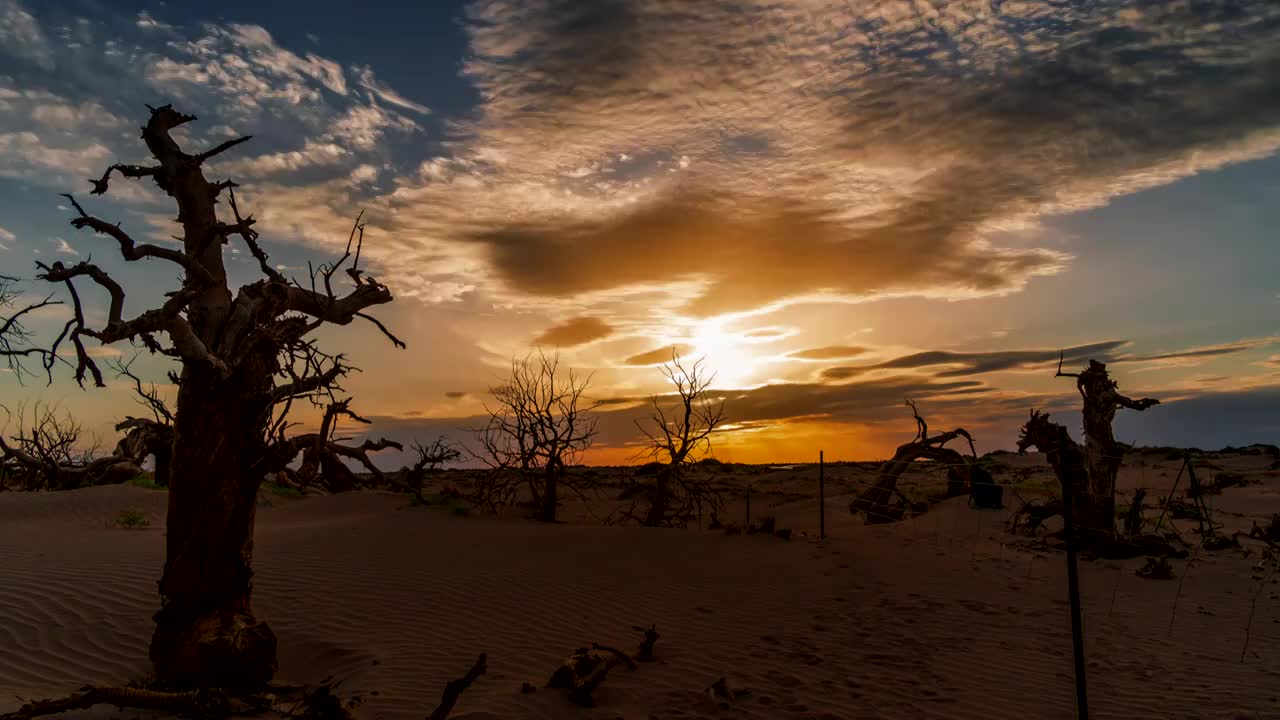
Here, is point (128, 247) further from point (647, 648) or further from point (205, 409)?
point (647, 648)

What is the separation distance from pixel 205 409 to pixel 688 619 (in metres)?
5.63

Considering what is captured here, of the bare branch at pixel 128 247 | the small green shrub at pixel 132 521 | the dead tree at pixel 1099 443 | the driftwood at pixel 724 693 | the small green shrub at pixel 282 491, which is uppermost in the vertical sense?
the bare branch at pixel 128 247

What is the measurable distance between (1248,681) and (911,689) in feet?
11.0

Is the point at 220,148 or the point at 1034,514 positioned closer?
the point at 220,148

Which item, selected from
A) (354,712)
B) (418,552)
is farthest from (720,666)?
(418,552)

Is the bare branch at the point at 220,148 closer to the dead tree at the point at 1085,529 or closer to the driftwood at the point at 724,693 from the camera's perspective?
the driftwood at the point at 724,693

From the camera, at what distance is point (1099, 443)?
13.3m

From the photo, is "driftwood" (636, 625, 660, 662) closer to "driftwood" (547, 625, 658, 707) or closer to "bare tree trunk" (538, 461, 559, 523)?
"driftwood" (547, 625, 658, 707)

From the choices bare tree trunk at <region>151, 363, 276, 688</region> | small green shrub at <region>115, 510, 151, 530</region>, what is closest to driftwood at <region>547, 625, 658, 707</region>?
bare tree trunk at <region>151, 363, 276, 688</region>

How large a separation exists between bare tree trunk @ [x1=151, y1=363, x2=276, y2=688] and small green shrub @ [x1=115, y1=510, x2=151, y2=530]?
1219cm

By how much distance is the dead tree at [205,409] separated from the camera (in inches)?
243


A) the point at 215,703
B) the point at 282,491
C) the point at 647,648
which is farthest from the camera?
the point at 282,491

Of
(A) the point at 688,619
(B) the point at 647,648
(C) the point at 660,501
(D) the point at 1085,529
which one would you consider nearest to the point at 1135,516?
(D) the point at 1085,529

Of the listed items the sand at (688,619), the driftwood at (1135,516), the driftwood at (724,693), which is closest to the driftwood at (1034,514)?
the sand at (688,619)
